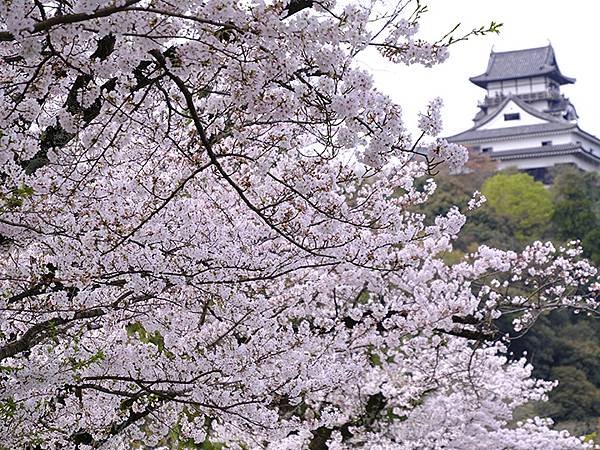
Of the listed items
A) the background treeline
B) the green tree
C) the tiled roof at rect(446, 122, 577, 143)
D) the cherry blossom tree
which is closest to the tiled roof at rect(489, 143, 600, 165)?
the tiled roof at rect(446, 122, 577, 143)

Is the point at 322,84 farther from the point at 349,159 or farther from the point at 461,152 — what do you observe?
the point at 349,159

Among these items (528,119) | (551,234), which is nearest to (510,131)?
(528,119)

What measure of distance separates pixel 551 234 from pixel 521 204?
64.0 inches

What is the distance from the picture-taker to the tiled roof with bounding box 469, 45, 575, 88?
135 ft

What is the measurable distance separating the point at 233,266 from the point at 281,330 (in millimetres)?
1392

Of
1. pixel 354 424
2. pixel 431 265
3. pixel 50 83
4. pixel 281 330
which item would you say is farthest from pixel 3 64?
pixel 354 424

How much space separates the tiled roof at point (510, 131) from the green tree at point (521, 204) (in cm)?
779

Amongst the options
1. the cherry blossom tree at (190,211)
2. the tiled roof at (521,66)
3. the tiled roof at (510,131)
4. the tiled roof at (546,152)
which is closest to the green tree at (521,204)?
the tiled roof at (546,152)

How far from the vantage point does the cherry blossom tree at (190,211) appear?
2.42 m

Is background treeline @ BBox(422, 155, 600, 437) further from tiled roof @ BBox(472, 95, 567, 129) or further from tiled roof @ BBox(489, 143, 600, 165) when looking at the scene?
tiled roof @ BBox(472, 95, 567, 129)

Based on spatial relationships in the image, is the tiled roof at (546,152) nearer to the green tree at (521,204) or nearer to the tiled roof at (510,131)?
the tiled roof at (510,131)

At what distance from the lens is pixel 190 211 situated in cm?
387

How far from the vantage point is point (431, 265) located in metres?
6.57

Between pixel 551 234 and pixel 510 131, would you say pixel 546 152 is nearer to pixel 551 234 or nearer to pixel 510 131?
pixel 510 131
